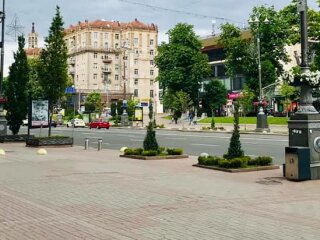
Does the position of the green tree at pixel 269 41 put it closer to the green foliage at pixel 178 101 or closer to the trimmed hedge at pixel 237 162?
the green foliage at pixel 178 101

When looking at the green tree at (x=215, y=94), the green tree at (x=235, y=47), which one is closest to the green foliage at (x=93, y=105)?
the green tree at (x=215, y=94)

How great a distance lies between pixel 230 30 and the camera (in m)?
68.9

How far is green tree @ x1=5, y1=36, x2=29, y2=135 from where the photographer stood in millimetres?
32812

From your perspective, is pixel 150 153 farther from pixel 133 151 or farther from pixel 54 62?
pixel 54 62

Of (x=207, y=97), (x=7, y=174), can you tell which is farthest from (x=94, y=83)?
(x=7, y=174)

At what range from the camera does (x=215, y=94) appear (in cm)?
8681

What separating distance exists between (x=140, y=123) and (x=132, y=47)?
60364 millimetres

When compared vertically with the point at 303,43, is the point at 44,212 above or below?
below

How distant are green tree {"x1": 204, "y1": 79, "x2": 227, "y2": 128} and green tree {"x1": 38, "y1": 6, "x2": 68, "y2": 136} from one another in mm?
59349

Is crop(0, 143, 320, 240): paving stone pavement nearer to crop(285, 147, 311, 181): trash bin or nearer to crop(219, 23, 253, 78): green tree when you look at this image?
crop(285, 147, 311, 181): trash bin

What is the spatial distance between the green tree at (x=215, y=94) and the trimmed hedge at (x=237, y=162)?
7030 cm

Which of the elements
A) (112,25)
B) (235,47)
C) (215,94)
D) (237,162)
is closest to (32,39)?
(112,25)

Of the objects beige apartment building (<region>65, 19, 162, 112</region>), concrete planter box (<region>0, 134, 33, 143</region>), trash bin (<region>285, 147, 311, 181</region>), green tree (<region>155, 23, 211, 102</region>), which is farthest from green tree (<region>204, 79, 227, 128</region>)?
trash bin (<region>285, 147, 311, 181</region>)

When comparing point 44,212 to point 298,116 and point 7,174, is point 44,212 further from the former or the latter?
point 298,116
